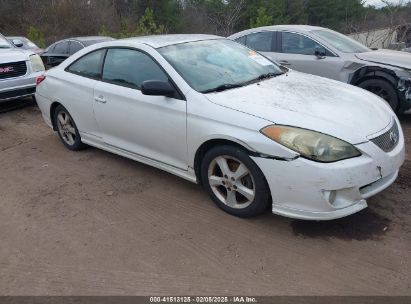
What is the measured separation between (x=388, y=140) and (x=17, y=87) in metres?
6.43

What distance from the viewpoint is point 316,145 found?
313 cm

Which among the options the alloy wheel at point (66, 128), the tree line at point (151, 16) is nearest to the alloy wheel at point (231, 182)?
the alloy wheel at point (66, 128)

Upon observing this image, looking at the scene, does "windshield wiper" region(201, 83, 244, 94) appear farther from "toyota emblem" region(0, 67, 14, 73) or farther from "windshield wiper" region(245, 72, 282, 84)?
"toyota emblem" region(0, 67, 14, 73)

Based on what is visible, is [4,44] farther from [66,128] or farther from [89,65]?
[89,65]

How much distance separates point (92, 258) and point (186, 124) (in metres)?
1.37

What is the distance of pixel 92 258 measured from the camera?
128 inches

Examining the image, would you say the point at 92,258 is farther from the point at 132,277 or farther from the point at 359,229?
the point at 359,229

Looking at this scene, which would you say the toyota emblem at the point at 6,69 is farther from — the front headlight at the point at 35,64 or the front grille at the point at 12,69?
the front headlight at the point at 35,64

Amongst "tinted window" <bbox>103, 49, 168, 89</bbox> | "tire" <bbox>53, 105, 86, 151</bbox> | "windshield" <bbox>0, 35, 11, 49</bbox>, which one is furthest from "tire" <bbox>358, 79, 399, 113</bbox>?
"windshield" <bbox>0, 35, 11, 49</bbox>

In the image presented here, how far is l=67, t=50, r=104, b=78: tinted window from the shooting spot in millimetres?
4832

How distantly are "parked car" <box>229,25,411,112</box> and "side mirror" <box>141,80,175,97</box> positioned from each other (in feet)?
12.5

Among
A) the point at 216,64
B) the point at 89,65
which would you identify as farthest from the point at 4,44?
the point at 216,64

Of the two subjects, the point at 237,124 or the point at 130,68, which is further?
the point at 130,68

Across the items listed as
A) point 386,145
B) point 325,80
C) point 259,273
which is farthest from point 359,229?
point 325,80
